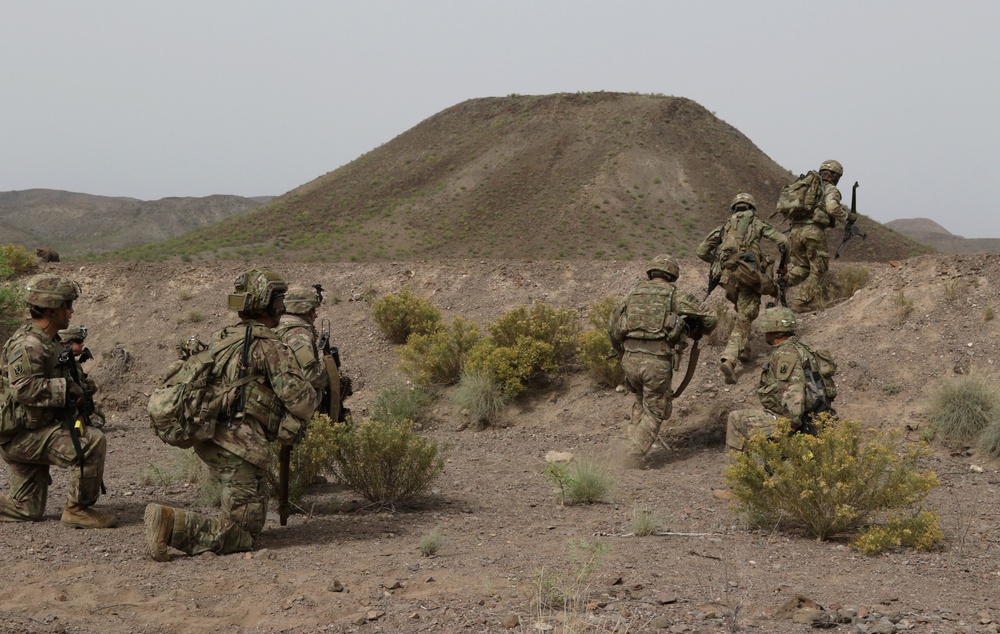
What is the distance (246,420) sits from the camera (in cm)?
608

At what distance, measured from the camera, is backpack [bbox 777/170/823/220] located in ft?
38.8

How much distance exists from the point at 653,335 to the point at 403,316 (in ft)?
22.0

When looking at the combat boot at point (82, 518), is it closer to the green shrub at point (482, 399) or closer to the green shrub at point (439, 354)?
the green shrub at point (482, 399)

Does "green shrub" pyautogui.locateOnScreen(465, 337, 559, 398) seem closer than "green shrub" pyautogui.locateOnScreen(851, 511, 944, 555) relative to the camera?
No

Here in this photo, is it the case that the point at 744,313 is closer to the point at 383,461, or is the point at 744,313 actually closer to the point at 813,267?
the point at 813,267

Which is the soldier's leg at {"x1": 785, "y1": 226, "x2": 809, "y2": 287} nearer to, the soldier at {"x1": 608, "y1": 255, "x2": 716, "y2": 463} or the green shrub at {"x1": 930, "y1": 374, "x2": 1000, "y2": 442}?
the green shrub at {"x1": 930, "y1": 374, "x2": 1000, "y2": 442}

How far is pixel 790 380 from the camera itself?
287 inches

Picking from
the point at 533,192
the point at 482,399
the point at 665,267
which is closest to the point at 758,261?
the point at 665,267

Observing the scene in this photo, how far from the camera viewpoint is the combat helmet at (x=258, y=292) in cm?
610

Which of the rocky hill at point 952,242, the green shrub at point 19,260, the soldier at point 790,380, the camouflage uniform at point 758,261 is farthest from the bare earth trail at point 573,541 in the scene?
the rocky hill at point 952,242

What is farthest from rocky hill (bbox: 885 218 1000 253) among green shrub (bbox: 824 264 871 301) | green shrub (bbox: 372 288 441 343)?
green shrub (bbox: 372 288 441 343)

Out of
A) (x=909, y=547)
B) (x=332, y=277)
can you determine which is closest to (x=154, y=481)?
(x=909, y=547)

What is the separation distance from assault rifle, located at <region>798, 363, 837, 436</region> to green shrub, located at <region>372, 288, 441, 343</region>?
8227mm

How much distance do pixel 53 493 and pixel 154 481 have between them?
0.90 meters
